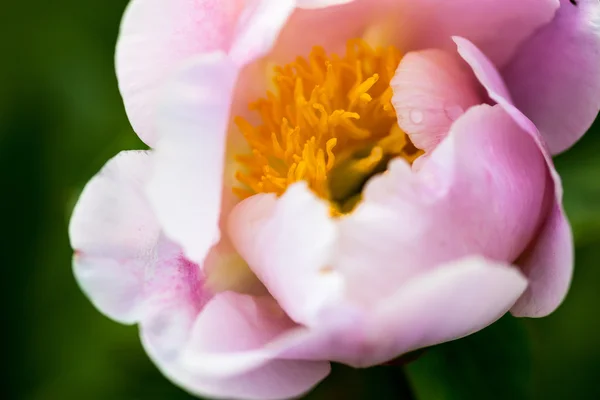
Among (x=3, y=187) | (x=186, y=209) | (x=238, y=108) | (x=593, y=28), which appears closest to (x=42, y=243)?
(x=3, y=187)

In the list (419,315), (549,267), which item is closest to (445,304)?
(419,315)

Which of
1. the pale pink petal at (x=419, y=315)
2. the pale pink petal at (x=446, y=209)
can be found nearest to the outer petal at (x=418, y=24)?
the pale pink petal at (x=446, y=209)

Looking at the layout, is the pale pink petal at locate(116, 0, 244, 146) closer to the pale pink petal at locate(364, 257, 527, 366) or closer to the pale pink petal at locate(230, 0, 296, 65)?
the pale pink petal at locate(230, 0, 296, 65)

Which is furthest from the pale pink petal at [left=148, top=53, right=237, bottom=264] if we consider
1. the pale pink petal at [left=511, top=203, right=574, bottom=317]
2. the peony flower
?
the pale pink petal at [left=511, top=203, right=574, bottom=317]

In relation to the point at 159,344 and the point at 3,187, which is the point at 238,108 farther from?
the point at 3,187

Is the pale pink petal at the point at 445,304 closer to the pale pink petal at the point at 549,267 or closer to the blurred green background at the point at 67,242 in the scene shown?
the pale pink petal at the point at 549,267

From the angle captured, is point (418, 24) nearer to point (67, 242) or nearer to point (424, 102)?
point (424, 102)
